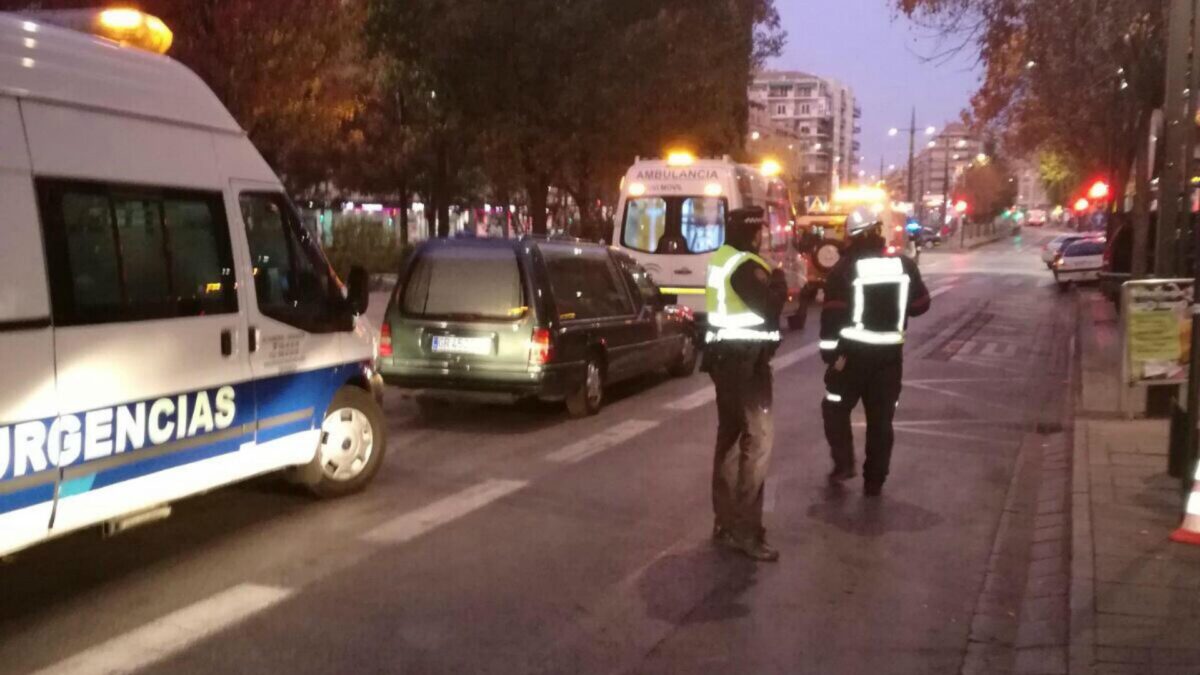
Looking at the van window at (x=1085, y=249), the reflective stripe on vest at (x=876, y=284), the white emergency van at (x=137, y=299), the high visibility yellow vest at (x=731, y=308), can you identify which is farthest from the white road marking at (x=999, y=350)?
the van window at (x=1085, y=249)

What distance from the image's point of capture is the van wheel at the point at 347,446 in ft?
24.9

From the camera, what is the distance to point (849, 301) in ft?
25.4

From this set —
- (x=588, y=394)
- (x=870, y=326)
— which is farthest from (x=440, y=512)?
(x=588, y=394)

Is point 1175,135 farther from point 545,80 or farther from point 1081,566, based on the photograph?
point 545,80

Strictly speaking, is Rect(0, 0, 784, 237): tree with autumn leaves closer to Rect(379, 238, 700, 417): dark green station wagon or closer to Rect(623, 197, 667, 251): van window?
Rect(623, 197, 667, 251): van window

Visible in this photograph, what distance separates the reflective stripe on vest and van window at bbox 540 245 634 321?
11.2ft

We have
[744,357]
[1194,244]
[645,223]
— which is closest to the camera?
[744,357]

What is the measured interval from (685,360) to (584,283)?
3.21 m

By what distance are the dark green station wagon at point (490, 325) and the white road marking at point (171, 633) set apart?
14.6 feet

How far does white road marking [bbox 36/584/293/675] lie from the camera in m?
4.90

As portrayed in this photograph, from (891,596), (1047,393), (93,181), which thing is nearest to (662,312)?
(1047,393)

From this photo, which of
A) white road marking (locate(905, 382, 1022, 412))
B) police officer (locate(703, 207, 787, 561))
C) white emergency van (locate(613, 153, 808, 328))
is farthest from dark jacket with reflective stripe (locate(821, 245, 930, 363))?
white emergency van (locate(613, 153, 808, 328))

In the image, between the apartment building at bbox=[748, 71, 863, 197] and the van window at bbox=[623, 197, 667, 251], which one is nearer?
the van window at bbox=[623, 197, 667, 251]

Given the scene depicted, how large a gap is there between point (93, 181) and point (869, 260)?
15.2ft
